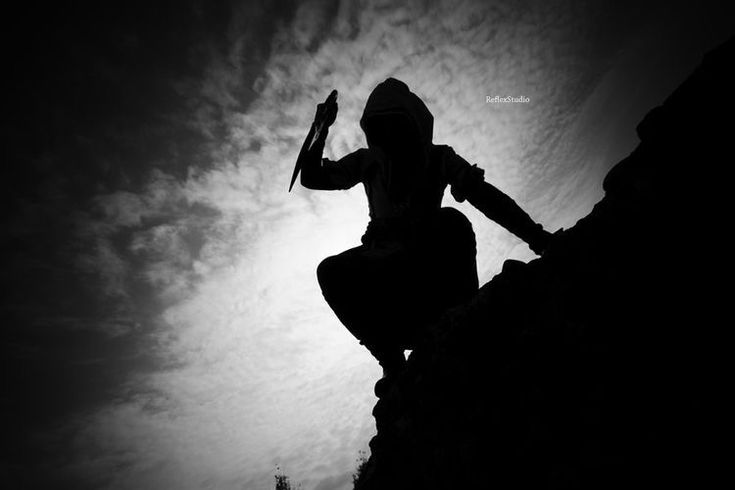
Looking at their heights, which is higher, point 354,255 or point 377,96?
point 377,96

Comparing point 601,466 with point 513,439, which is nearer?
point 601,466

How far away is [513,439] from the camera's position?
103 centimetres

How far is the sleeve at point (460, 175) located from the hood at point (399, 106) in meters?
0.25

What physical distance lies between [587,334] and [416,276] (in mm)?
1613

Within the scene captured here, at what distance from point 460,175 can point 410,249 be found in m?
0.75

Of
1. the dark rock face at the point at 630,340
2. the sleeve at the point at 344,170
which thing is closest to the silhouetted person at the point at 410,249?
the sleeve at the point at 344,170

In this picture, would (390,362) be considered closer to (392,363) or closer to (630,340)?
(392,363)

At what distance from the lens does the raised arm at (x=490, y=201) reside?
2219 millimetres

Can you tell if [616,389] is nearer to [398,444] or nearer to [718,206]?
[718,206]

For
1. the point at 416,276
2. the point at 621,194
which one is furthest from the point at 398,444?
the point at 621,194

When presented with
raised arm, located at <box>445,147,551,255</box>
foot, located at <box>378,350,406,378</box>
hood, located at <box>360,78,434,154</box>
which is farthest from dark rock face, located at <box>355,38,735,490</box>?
hood, located at <box>360,78,434,154</box>

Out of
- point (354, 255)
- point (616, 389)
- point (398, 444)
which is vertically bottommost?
point (616, 389)

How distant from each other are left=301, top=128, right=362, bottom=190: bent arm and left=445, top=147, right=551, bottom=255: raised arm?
1.01 m

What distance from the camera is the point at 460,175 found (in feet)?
8.39
